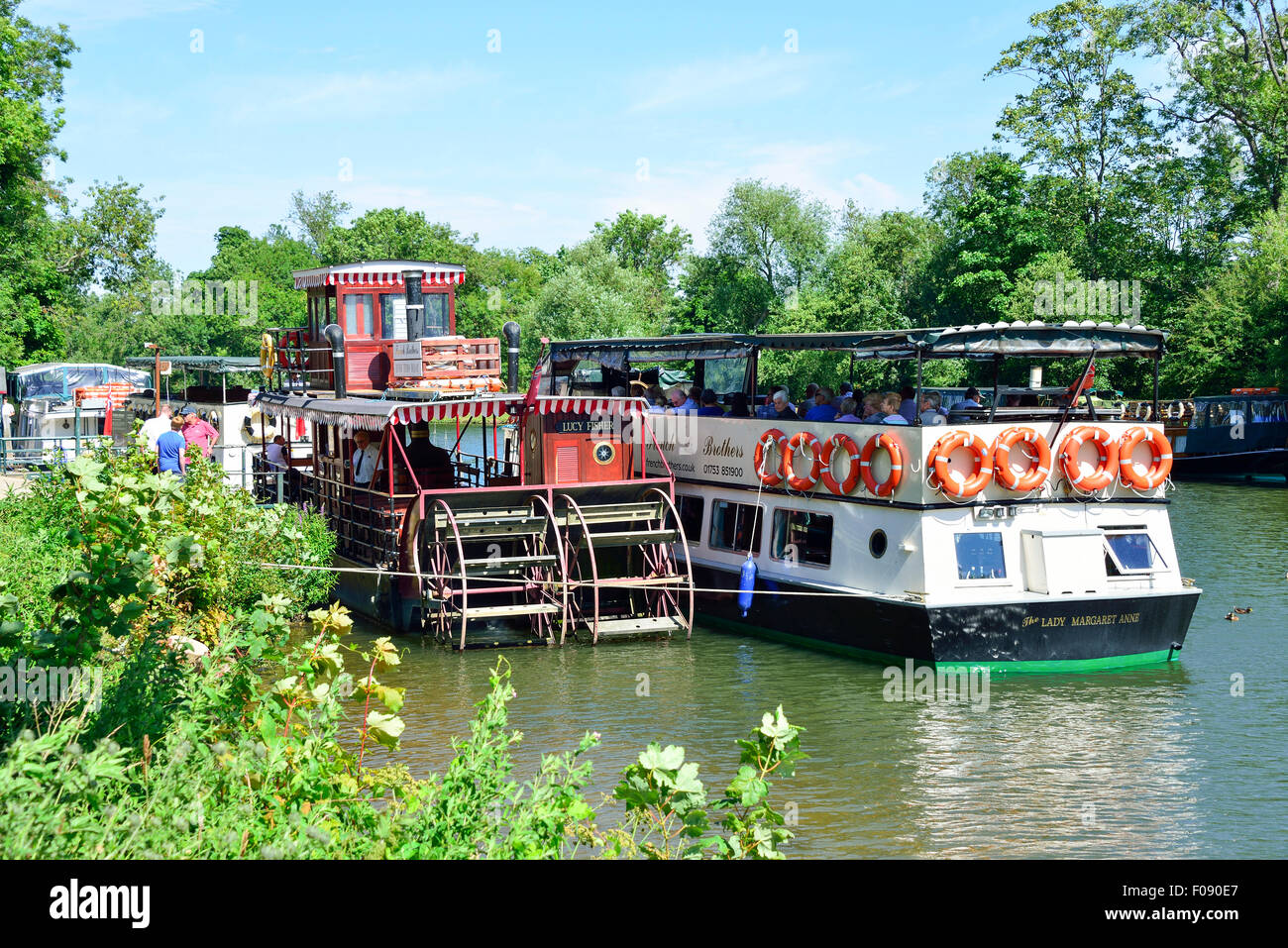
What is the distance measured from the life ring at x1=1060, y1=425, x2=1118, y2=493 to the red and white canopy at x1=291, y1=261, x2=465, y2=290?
12747mm

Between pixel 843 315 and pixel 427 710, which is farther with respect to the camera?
pixel 843 315

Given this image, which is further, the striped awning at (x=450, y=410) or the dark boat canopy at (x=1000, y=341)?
the striped awning at (x=450, y=410)

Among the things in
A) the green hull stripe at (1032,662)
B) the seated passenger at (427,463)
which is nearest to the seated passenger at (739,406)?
the green hull stripe at (1032,662)

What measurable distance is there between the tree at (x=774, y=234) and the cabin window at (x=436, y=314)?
42790 mm

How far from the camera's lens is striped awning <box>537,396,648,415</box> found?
65.4 ft

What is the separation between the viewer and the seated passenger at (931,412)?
1742 centimetres

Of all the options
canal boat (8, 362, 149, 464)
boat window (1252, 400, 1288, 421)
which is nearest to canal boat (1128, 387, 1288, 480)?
boat window (1252, 400, 1288, 421)

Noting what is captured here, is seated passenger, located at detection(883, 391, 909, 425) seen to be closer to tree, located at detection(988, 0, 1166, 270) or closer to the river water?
the river water

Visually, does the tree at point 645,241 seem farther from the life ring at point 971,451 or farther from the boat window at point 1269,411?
the life ring at point 971,451

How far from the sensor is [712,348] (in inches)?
892

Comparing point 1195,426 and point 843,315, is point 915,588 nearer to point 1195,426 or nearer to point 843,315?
point 1195,426

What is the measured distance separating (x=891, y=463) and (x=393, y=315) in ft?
39.3
